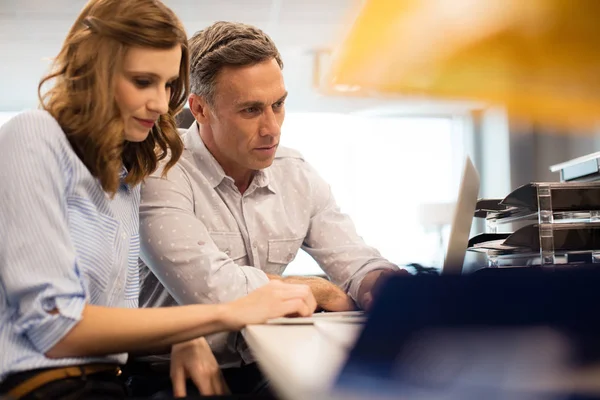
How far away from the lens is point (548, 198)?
1.50 metres

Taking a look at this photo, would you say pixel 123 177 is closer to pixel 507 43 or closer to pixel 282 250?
pixel 282 250

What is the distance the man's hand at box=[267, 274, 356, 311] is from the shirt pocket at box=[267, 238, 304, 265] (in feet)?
0.46

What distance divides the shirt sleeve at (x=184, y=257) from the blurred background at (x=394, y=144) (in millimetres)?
4233

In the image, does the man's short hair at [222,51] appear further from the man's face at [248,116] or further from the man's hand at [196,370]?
the man's hand at [196,370]

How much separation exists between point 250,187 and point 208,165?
116 mm

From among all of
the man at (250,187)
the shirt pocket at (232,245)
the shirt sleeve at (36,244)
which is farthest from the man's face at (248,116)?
the shirt sleeve at (36,244)

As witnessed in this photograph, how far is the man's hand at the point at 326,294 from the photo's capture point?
136 centimetres

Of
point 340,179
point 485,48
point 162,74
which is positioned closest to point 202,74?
point 162,74

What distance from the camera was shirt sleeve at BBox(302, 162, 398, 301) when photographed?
1.55 m

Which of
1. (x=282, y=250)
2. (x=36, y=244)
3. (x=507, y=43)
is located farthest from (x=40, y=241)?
(x=507, y=43)

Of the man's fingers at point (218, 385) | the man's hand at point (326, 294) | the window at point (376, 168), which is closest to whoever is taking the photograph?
the man's fingers at point (218, 385)

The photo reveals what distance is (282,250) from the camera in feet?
5.16

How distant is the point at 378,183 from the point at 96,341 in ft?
20.9

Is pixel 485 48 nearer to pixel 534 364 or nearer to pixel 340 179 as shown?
pixel 534 364
